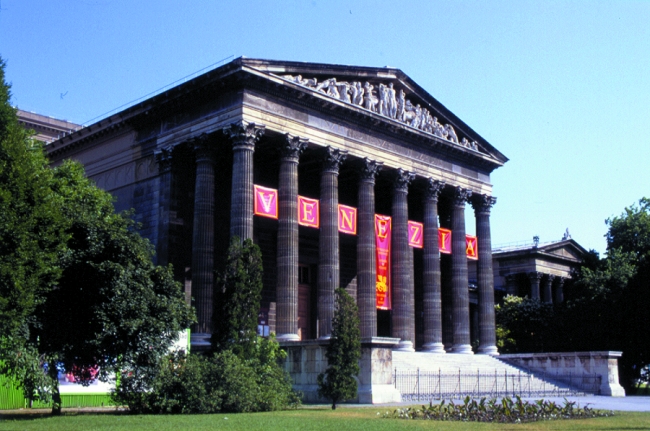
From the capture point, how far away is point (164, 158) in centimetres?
4281

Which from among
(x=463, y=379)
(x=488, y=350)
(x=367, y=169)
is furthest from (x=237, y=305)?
(x=488, y=350)

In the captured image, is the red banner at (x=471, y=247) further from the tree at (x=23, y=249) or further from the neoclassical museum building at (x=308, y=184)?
the tree at (x=23, y=249)

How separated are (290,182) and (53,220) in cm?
1949

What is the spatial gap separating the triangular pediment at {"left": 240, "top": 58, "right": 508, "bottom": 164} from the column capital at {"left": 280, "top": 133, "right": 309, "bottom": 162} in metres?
2.80

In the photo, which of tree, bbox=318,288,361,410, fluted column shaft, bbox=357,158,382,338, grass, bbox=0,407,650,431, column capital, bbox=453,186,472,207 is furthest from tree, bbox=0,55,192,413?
column capital, bbox=453,186,472,207

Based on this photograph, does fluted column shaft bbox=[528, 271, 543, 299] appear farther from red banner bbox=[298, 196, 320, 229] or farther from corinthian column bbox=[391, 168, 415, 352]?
red banner bbox=[298, 196, 320, 229]

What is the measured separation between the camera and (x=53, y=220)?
2252 centimetres

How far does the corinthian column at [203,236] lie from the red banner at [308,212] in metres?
4.92

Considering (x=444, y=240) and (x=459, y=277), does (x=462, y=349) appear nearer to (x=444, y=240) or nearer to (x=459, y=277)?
(x=459, y=277)

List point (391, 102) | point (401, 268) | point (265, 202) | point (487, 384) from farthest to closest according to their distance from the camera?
point (391, 102)
point (401, 268)
point (487, 384)
point (265, 202)

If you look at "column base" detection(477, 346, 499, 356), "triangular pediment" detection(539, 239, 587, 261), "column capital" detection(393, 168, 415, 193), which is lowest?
"column base" detection(477, 346, 499, 356)

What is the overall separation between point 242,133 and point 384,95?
1239cm

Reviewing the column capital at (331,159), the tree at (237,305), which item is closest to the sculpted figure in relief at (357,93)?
the column capital at (331,159)

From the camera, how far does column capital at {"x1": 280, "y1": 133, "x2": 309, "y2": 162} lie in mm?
41250
